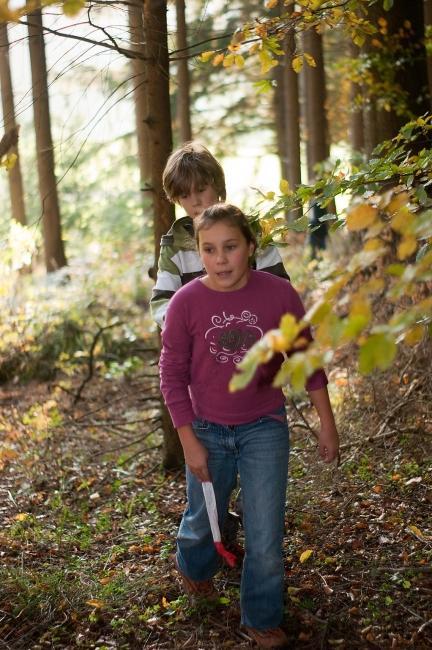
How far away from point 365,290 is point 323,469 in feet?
10.4

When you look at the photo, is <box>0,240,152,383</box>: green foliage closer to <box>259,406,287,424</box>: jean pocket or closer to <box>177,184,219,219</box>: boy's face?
<box>177,184,219,219</box>: boy's face

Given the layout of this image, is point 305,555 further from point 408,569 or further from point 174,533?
point 174,533

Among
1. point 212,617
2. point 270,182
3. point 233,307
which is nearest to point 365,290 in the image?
point 233,307

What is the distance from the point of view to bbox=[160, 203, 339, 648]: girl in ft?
9.87

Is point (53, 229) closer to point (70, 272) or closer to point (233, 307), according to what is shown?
point (70, 272)

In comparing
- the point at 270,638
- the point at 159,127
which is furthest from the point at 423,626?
the point at 159,127

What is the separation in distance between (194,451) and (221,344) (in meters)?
0.46

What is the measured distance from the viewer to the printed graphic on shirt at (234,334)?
3.01 meters

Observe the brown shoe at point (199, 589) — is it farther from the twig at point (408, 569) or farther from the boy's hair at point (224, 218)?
the boy's hair at point (224, 218)

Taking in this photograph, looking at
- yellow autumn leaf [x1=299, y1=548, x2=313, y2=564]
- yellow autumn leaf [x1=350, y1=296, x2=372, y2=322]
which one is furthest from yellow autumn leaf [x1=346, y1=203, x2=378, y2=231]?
yellow autumn leaf [x1=299, y1=548, x2=313, y2=564]

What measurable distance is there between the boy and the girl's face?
59 cm

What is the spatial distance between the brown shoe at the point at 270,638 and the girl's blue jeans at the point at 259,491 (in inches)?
1.0

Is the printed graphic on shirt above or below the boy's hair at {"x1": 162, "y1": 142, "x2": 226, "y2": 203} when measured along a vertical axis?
below

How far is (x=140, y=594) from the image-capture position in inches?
141
